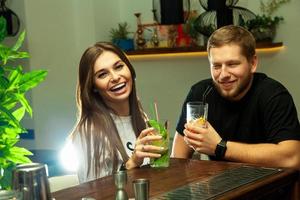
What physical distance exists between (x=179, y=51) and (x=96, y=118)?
2669mm

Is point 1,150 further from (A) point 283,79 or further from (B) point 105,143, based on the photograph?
(A) point 283,79

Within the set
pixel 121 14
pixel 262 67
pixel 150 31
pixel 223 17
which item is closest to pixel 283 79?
pixel 262 67

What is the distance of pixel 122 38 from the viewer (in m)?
5.19

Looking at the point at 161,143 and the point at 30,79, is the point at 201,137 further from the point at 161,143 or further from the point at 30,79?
the point at 30,79

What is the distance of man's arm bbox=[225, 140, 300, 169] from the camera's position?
218 cm

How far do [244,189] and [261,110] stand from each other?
2.75 feet

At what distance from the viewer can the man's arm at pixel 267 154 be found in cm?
218

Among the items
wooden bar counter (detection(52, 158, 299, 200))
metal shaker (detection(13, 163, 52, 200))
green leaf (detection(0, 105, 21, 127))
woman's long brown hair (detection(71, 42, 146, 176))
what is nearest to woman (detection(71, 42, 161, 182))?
woman's long brown hair (detection(71, 42, 146, 176))

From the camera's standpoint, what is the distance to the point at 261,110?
94.4 inches

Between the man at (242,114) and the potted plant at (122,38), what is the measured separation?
8.71ft

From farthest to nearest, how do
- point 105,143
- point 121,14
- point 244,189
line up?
1. point 121,14
2. point 105,143
3. point 244,189

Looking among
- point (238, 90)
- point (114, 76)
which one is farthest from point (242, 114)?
point (114, 76)

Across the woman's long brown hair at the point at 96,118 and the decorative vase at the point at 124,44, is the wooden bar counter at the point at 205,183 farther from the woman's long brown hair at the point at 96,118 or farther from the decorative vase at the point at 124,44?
the decorative vase at the point at 124,44

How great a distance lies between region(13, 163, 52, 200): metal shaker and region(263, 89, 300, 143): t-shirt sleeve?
1.25 metres
